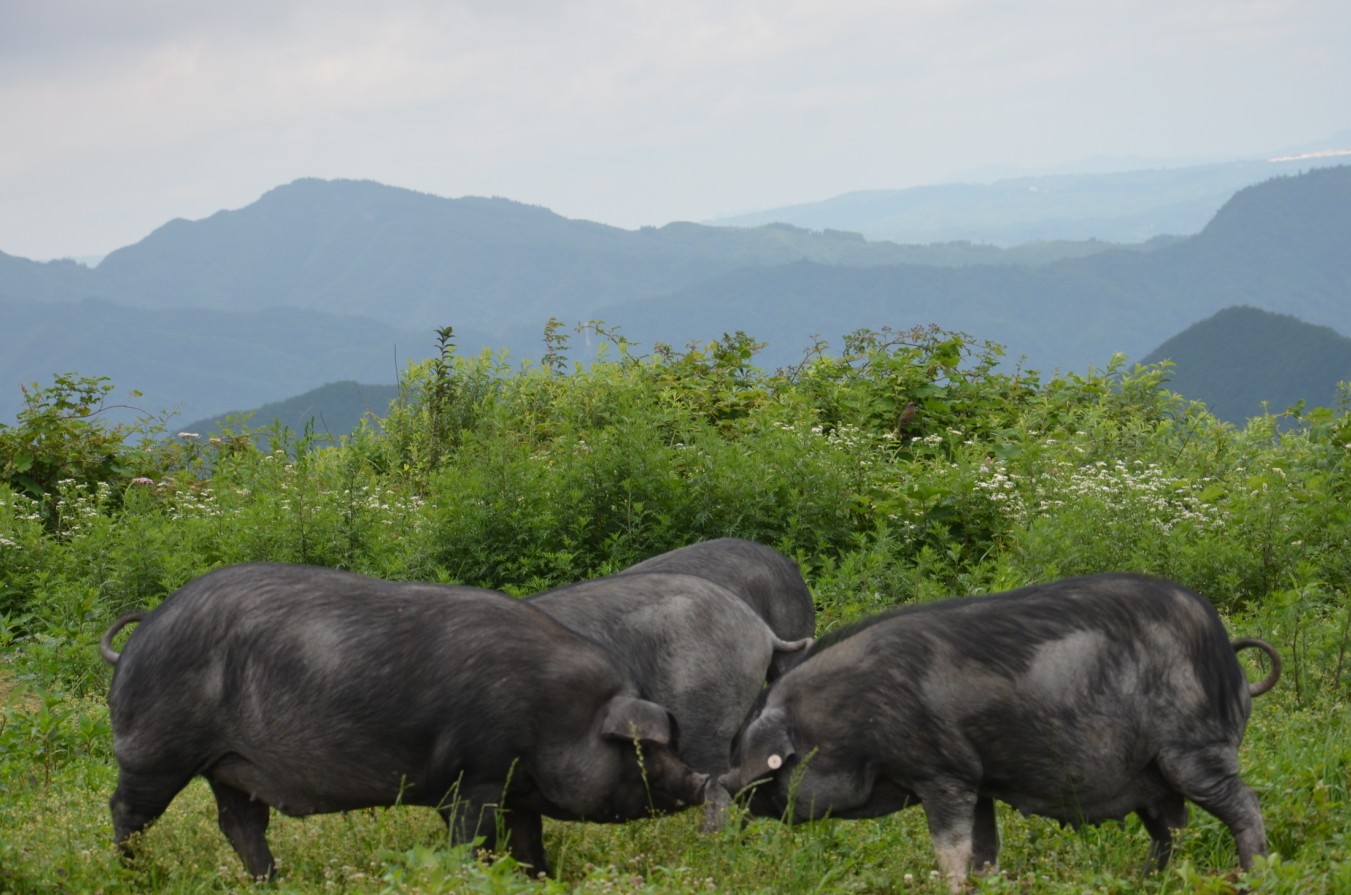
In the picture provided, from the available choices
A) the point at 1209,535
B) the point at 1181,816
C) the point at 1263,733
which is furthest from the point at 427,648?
the point at 1209,535

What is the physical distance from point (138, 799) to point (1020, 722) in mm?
3016

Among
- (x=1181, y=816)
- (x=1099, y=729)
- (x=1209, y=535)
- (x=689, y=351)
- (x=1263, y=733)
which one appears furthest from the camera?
(x=689, y=351)

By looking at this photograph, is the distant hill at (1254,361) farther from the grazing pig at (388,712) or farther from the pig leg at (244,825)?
the pig leg at (244,825)

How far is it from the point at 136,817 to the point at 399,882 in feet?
5.79

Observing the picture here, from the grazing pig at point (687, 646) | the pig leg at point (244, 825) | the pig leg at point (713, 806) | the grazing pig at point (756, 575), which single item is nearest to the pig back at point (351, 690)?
the pig leg at point (244, 825)

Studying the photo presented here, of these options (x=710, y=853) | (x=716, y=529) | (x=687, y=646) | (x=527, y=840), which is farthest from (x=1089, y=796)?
(x=716, y=529)

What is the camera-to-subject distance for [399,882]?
349 cm

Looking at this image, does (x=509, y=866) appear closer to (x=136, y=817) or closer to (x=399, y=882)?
(x=399, y=882)

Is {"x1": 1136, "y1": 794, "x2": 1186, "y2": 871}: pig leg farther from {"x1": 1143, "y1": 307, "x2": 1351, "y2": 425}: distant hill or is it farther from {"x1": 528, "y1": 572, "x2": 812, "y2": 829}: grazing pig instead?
{"x1": 1143, "y1": 307, "x2": 1351, "y2": 425}: distant hill

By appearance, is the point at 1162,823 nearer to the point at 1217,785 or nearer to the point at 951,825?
the point at 1217,785

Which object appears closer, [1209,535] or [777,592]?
[777,592]

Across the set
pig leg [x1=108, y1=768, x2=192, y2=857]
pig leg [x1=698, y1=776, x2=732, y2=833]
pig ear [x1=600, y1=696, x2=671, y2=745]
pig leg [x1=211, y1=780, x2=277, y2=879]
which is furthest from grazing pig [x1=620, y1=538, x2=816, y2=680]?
pig leg [x1=108, y1=768, x2=192, y2=857]

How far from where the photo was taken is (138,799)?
4734 millimetres

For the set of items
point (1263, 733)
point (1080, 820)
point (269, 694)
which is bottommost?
point (1263, 733)
